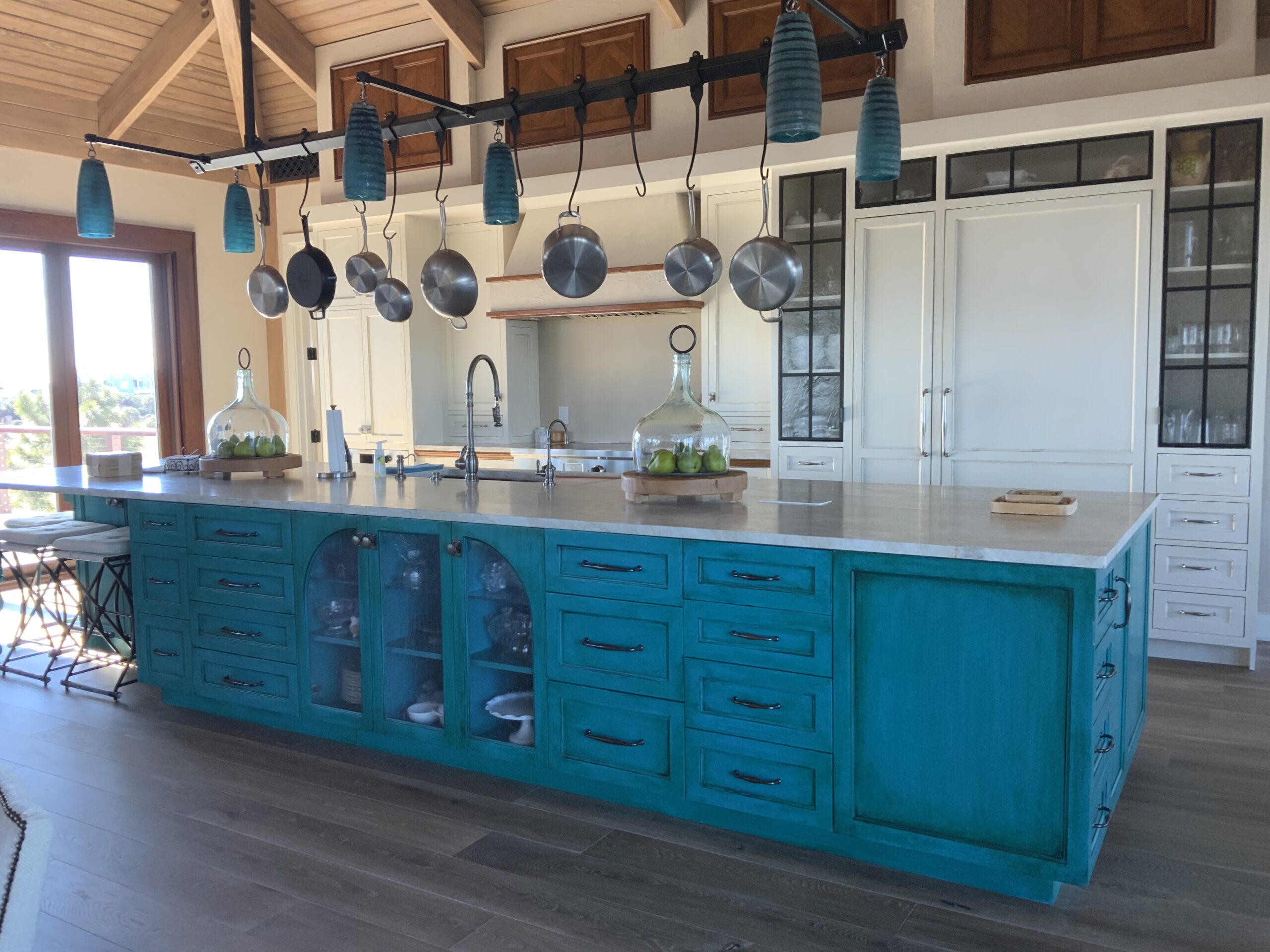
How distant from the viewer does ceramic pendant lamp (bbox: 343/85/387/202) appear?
3.08 metres

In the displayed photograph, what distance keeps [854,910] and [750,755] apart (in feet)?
1.48

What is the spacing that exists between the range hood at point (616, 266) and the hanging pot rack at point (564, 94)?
1791 millimetres

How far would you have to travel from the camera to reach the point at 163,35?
639 cm

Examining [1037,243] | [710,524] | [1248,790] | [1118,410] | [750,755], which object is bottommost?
[1248,790]

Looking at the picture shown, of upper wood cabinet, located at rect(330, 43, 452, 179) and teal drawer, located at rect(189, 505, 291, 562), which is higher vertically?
upper wood cabinet, located at rect(330, 43, 452, 179)

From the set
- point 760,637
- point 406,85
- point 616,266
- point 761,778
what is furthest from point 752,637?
point 406,85

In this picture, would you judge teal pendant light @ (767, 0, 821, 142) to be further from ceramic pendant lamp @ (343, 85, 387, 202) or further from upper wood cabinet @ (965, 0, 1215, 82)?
upper wood cabinet @ (965, 0, 1215, 82)

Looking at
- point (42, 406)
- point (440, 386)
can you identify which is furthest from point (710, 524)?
point (42, 406)

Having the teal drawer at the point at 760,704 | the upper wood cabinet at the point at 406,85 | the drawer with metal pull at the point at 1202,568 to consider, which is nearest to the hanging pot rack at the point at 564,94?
the teal drawer at the point at 760,704

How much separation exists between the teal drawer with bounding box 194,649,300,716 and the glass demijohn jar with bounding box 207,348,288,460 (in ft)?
2.94

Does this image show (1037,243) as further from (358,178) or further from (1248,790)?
(358,178)

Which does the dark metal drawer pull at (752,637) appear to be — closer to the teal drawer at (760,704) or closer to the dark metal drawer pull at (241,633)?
the teal drawer at (760,704)

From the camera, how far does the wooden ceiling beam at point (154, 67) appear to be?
6230mm

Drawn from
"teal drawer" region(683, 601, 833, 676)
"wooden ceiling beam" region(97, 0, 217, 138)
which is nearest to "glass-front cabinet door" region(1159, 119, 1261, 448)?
"teal drawer" region(683, 601, 833, 676)
